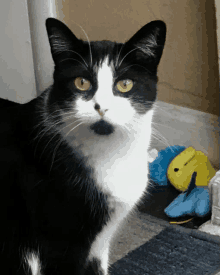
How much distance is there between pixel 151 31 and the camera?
956mm

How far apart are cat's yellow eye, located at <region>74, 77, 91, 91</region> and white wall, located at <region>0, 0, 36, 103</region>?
4.31ft

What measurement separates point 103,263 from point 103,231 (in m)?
0.23

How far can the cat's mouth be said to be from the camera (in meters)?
0.92

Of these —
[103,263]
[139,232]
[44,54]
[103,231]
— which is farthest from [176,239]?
[44,54]

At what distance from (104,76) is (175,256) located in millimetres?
779

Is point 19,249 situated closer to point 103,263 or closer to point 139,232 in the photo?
point 103,263

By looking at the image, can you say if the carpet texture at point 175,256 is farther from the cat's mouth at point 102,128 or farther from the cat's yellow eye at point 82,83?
the cat's yellow eye at point 82,83

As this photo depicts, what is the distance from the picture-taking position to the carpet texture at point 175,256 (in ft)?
4.10

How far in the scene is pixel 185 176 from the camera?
5.60 ft

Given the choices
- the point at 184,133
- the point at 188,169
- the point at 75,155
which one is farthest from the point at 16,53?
the point at 75,155

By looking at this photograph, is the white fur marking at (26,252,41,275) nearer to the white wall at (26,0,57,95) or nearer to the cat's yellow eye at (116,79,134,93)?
the cat's yellow eye at (116,79,134,93)

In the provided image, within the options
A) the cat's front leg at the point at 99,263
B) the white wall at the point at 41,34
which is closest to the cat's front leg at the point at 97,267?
the cat's front leg at the point at 99,263

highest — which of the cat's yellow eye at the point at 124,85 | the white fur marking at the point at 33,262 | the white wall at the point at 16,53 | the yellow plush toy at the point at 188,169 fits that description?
the cat's yellow eye at the point at 124,85

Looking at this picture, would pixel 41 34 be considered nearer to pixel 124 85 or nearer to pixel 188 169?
pixel 188 169
